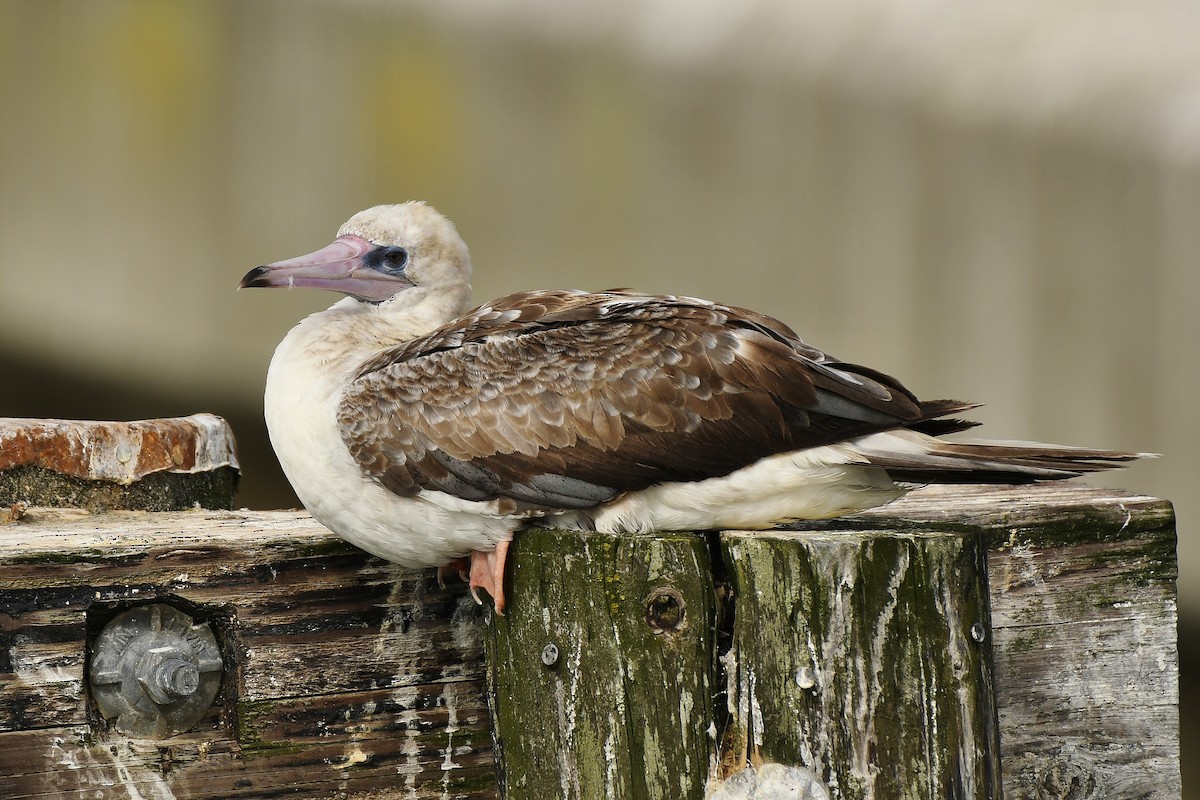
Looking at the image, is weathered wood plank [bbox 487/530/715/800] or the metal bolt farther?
the metal bolt

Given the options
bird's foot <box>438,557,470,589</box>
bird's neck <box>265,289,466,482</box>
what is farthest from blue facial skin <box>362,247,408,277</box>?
bird's foot <box>438,557,470,589</box>

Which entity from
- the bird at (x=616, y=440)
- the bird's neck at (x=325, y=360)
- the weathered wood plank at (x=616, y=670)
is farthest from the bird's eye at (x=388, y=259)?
the weathered wood plank at (x=616, y=670)

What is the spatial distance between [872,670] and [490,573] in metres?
0.94

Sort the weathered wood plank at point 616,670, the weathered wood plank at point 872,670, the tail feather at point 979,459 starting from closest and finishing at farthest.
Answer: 1. the weathered wood plank at point 872,670
2. the weathered wood plank at point 616,670
3. the tail feather at point 979,459

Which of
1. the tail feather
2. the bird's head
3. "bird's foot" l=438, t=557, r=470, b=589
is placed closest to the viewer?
the tail feather

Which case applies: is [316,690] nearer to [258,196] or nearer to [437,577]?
[437,577]

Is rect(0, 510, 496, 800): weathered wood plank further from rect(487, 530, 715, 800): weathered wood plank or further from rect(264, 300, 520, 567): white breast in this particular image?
rect(487, 530, 715, 800): weathered wood plank

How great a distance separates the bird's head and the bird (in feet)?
1.79

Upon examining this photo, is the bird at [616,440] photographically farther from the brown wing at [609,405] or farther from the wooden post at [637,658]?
the wooden post at [637,658]

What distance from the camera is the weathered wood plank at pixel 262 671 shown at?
9.86 feet

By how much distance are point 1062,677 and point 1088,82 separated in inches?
147

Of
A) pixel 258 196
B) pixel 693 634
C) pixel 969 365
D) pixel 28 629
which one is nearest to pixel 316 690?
pixel 28 629

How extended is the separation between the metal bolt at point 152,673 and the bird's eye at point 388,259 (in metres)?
1.22

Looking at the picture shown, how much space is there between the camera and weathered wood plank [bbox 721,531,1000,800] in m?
2.61
